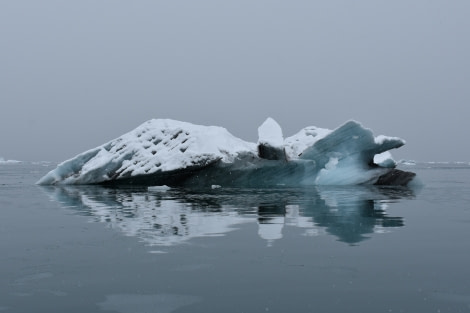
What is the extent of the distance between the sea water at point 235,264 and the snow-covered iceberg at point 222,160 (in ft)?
41.2

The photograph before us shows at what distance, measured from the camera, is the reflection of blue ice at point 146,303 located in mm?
4008

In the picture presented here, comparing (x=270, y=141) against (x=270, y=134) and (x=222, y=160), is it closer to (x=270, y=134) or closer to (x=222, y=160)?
(x=270, y=134)

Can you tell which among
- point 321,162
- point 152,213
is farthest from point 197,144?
point 152,213

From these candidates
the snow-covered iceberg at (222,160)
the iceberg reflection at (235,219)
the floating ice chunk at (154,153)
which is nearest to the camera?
the iceberg reflection at (235,219)

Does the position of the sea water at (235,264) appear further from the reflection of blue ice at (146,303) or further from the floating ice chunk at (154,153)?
the floating ice chunk at (154,153)

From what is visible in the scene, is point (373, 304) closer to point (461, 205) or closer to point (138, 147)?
point (461, 205)

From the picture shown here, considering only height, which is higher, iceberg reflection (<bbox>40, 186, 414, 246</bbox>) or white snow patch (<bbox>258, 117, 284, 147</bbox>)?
white snow patch (<bbox>258, 117, 284, 147</bbox>)

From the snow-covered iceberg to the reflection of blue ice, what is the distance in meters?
17.8

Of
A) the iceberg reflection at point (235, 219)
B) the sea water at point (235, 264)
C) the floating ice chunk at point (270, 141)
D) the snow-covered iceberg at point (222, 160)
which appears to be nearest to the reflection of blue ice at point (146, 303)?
the sea water at point (235, 264)

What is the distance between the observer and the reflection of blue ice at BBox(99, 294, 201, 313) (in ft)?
13.1

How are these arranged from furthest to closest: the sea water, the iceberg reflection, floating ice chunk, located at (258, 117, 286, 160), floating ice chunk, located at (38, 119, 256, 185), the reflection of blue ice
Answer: floating ice chunk, located at (258, 117, 286, 160) < floating ice chunk, located at (38, 119, 256, 185) < the iceberg reflection < the sea water < the reflection of blue ice

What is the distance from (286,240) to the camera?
7.28m

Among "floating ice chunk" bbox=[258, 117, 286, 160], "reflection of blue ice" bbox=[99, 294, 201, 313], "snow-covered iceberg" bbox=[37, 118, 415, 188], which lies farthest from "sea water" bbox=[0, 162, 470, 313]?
"floating ice chunk" bbox=[258, 117, 286, 160]

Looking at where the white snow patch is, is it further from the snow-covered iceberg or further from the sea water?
the sea water
